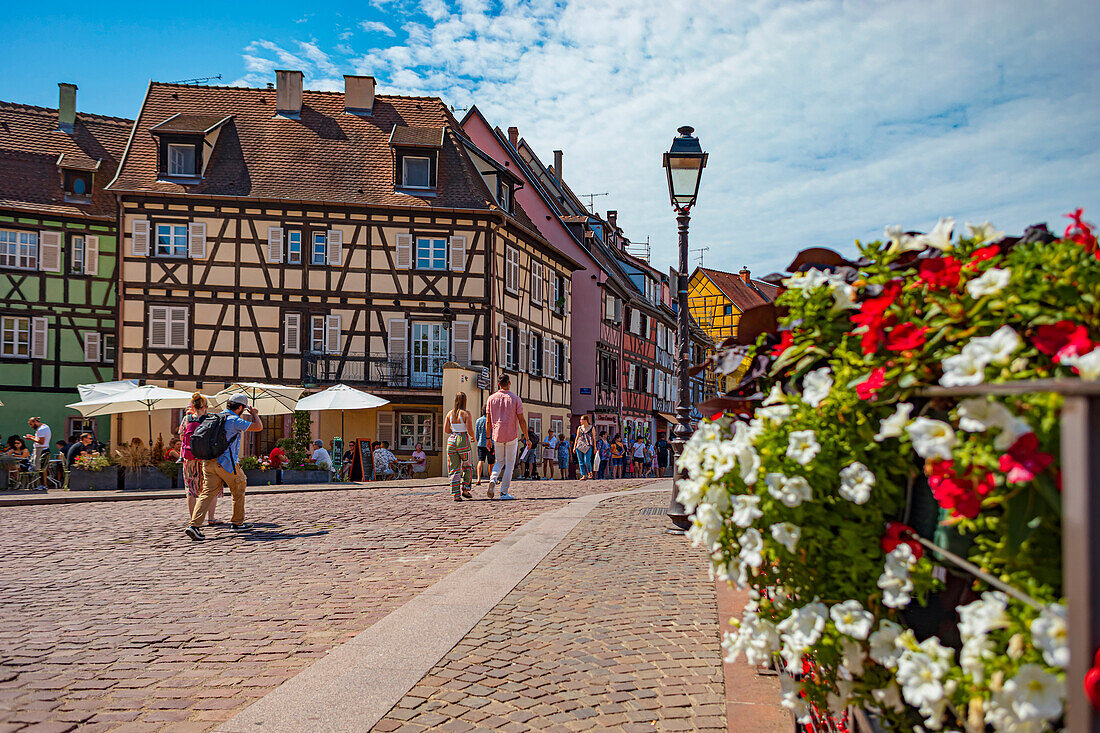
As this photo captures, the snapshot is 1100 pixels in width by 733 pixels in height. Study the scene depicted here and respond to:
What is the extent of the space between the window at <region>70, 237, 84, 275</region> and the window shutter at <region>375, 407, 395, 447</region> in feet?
44.5

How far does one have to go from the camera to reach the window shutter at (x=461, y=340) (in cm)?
3284

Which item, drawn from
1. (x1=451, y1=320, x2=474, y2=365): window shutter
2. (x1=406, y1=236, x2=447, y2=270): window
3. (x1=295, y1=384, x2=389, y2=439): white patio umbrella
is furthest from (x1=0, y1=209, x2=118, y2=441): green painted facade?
(x1=295, y1=384, x2=389, y2=439): white patio umbrella

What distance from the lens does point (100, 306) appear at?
123 feet

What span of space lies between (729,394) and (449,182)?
1235 inches

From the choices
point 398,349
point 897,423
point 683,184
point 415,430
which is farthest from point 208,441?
point 415,430

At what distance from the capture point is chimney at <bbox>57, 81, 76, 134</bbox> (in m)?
40.2

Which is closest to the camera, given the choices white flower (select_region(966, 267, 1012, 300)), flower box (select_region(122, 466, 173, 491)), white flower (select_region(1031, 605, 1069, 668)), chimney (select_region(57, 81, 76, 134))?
white flower (select_region(1031, 605, 1069, 668))

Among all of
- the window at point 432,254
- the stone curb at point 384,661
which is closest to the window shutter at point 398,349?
the window at point 432,254

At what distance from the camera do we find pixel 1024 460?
1.72 m

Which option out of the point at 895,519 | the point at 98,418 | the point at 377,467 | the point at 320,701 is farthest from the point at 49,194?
the point at 895,519

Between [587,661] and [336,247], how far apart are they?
94.4 feet

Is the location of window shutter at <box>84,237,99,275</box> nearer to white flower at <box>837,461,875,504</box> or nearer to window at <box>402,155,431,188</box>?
window at <box>402,155,431,188</box>

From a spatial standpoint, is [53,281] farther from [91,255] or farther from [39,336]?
[39,336]

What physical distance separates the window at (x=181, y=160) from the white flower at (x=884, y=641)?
109 ft
